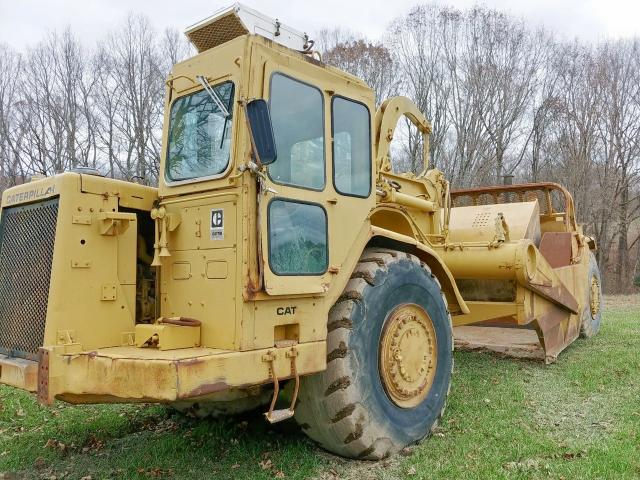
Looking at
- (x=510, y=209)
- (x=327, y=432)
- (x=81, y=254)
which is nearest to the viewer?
(x=81, y=254)

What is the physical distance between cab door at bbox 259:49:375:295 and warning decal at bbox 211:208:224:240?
28 cm

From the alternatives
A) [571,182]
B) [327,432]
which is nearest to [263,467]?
[327,432]

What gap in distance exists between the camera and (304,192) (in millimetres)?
3799

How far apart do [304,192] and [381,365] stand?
1341mm

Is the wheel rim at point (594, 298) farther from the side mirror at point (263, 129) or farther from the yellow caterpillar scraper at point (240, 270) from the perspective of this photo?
the side mirror at point (263, 129)

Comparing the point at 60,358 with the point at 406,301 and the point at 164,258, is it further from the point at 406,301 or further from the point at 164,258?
the point at 406,301

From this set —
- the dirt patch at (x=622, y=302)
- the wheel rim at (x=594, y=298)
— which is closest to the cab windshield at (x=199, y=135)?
the wheel rim at (x=594, y=298)

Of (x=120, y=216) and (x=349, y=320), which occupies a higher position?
(x=120, y=216)

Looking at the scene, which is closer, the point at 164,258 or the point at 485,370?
the point at 164,258

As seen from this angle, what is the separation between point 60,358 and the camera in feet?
10.5

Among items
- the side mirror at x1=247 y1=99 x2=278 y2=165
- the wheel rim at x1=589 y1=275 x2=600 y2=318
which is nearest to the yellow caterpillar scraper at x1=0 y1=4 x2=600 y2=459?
the side mirror at x1=247 y1=99 x2=278 y2=165

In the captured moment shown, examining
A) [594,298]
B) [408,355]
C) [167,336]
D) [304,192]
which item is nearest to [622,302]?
[594,298]

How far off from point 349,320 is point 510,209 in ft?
14.6

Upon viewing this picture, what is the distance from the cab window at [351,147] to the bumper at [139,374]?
137cm
